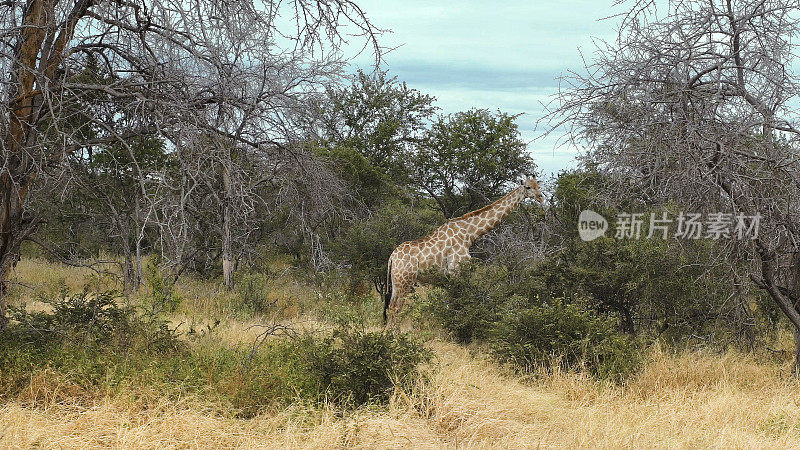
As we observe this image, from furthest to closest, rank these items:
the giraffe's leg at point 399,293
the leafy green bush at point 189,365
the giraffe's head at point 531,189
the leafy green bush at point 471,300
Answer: the giraffe's head at point 531,189, the giraffe's leg at point 399,293, the leafy green bush at point 471,300, the leafy green bush at point 189,365

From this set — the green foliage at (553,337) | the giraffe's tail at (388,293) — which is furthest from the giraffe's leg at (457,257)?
the green foliage at (553,337)

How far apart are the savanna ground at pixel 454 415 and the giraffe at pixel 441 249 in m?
3.82

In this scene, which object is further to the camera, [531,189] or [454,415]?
[531,189]

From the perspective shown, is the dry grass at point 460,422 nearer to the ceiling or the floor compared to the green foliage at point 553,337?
nearer to the floor

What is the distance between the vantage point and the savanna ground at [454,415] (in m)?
5.36

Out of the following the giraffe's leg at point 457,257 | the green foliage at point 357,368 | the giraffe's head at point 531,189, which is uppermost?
the giraffe's head at point 531,189

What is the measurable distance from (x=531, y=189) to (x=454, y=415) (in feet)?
24.4

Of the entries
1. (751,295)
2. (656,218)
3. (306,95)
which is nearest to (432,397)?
(306,95)

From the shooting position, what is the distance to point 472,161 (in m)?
18.7

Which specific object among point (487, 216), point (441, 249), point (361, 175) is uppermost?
point (361, 175)

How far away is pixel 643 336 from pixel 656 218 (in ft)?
6.00

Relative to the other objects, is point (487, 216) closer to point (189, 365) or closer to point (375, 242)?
point (375, 242)

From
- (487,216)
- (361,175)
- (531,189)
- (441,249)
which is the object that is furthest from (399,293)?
(361,175)

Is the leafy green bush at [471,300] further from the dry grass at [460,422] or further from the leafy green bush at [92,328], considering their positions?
the leafy green bush at [92,328]
